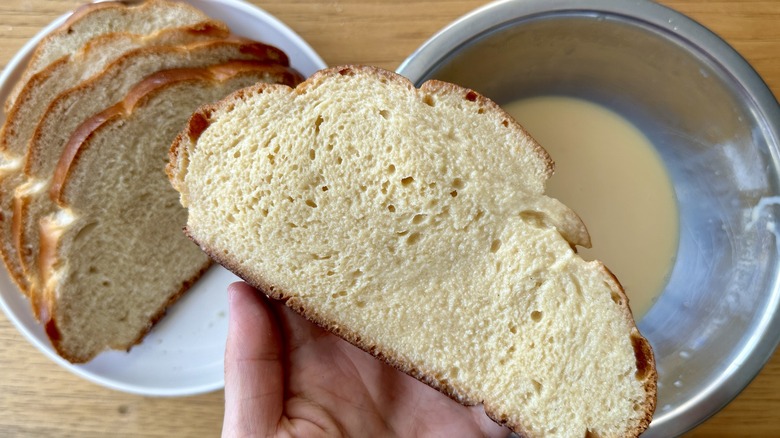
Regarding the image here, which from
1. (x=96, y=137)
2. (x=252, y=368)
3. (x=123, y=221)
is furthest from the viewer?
(x=123, y=221)

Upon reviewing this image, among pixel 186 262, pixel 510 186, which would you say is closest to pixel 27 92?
pixel 186 262

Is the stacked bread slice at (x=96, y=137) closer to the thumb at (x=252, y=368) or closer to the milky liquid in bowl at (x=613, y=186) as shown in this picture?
the thumb at (x=252, y=368)

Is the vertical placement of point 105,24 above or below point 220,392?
above

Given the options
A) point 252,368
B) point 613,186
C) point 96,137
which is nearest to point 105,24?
point 96,137

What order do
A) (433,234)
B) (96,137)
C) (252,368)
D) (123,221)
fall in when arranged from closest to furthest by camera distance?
1. (433,234)
2. (252,368)
3. (96,137)
4. (123,221)

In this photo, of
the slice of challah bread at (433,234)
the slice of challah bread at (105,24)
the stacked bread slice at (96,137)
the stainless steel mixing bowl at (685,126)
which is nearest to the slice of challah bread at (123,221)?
the stacked bread slice at (96,137)

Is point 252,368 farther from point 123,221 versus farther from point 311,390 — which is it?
point 123,221

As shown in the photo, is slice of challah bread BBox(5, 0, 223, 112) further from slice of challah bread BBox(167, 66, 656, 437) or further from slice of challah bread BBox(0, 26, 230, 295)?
slice of challah bread BBox(167, 66, 656, 437)
